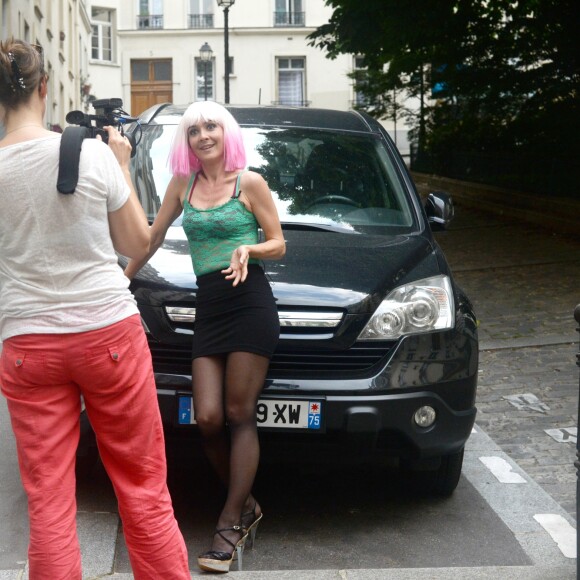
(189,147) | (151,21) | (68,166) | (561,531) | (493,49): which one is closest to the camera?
(68,166)

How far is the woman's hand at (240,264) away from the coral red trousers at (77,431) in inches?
37.5

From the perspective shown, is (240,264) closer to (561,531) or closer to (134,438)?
(134,438)

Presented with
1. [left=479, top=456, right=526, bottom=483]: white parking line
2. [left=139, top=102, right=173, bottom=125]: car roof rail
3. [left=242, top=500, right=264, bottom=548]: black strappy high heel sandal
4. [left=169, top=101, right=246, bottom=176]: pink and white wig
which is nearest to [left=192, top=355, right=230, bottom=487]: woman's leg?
[left=242, top=500, right=264, bottom=548]: black strappy high heel sandal

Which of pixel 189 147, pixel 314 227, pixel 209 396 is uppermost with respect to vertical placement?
pixel 189 147

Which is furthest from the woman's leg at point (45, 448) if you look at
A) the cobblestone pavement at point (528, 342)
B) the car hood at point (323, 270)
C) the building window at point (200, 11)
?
the building window at point (200, 11)

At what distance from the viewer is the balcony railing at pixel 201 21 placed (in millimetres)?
55219

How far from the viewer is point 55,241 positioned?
3.22 meters

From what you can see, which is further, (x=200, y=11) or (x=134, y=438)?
(x=200, y=11)

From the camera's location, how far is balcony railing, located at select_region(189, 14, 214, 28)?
55219 mm

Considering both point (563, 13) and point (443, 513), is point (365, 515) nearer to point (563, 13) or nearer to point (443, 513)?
point (443, 513)

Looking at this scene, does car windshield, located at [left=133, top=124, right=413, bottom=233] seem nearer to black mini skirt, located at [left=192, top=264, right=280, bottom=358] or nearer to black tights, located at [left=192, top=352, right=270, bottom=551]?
black mini skirt, located at [left=192, top=264, right=280, bottom=358]

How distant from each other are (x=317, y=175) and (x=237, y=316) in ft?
5.93

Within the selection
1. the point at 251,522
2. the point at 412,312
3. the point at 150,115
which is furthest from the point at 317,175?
the point at 251,522

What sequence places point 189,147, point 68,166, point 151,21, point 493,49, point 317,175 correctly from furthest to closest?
point 151,21, point 493,49, point 317,175, point 189,147, point 68,166
